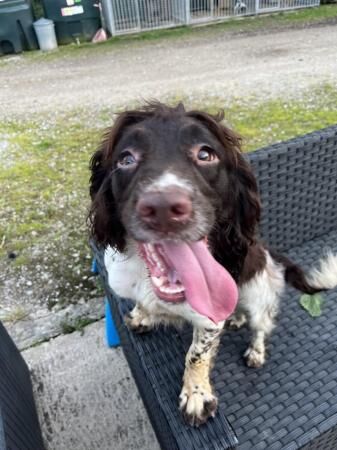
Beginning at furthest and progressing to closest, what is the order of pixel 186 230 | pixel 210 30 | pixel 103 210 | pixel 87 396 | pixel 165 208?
pixel 210 30
pixel 87 396
pixel 103 210
pixel 186 230
pixel 165 208

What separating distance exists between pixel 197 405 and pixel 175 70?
7.50 metres

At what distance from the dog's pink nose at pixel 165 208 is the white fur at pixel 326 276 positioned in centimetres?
107

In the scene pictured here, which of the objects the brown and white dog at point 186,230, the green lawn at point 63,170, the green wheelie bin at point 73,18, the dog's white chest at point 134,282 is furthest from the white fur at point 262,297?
the green wheelie bin at point 73,18

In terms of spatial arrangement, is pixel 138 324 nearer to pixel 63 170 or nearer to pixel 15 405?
pixel 15 405

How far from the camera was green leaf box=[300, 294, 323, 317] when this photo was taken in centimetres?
215

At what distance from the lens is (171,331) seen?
194cm

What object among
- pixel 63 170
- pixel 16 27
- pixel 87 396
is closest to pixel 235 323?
pixel 87 396

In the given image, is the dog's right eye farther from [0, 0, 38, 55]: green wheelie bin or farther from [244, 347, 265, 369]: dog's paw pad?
[0, 0, 38, 55]: green wheelie bin

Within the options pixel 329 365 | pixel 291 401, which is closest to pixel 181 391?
pixel 291 401

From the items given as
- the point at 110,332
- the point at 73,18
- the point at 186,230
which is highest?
the point at 186,230

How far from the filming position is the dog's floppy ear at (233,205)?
5.75ft

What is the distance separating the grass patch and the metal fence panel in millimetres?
241

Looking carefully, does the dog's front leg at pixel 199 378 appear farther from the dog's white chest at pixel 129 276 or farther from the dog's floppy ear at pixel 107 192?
the dog's floppy ear at pixel 107 192

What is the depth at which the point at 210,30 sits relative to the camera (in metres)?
11.1
